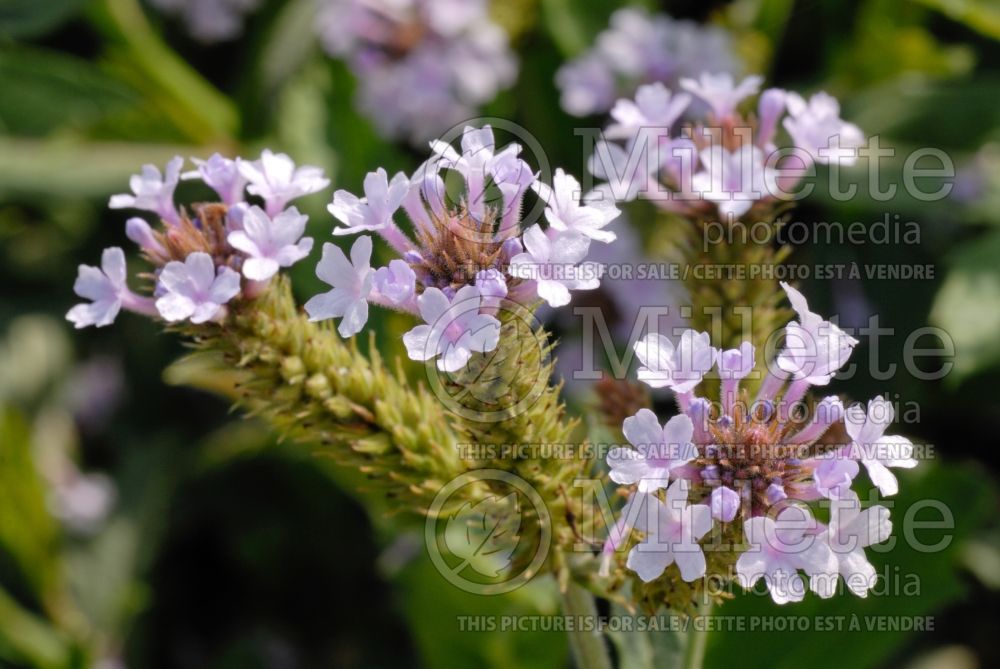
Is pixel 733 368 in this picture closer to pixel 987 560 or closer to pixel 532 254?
pixel 532 254


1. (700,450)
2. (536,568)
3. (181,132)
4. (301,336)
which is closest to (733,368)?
(700,450)

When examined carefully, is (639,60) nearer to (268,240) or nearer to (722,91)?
(722,91)

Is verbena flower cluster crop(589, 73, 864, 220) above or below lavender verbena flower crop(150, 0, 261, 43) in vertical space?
below

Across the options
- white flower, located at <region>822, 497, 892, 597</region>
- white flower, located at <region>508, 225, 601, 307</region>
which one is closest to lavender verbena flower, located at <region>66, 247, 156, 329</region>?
white flower, located at <region>508, 225, 601, 307</region>

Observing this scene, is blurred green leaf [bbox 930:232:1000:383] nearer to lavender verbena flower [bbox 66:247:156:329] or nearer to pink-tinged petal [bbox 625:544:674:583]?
pink-tinged petal [bbox 625:544:674:583]

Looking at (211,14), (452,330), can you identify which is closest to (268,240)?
(452,330)

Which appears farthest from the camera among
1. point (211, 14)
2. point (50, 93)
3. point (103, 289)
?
point (211, 14)

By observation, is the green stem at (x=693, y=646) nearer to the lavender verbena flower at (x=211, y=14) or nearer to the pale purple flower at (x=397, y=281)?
the pale purple flower at (x=397, y=281)
